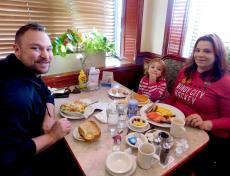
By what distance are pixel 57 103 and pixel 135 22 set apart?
147cm

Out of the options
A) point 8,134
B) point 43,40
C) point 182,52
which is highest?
point 43,40

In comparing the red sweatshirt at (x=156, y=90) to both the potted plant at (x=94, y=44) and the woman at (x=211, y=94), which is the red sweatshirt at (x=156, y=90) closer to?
the woman at (x=211, y=94)

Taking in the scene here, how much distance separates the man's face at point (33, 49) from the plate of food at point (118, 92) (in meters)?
0.65

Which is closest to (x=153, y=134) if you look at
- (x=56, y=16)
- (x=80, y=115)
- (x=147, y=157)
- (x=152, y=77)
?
(x=147, y=157)

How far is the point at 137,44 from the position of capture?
2.31m

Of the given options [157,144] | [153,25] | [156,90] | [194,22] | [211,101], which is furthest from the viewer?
[153,25]

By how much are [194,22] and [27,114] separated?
1.88m

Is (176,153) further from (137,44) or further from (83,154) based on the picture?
(137,44)

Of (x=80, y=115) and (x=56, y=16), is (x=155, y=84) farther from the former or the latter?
(x=56, y=16)

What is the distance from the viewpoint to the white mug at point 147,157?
2.58 feet

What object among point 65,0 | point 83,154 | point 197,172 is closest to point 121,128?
point 83,154

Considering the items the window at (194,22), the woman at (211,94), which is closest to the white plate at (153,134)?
the woman at (211,94)

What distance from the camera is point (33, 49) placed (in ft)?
3.56

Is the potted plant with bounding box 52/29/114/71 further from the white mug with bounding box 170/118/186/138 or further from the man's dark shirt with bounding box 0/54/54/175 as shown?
the white mug with bounding box 170/118/186/138
